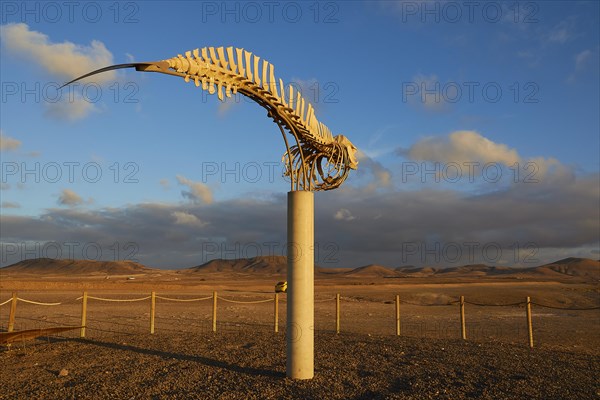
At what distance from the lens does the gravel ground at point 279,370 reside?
8.51 meters

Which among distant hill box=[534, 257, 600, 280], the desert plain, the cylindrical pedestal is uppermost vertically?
the cylindrical pedestal

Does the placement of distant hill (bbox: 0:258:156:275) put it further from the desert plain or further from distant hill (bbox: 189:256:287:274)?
the desert plain

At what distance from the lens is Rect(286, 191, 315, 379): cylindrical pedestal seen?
9.17 meters

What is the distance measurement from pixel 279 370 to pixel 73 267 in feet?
451

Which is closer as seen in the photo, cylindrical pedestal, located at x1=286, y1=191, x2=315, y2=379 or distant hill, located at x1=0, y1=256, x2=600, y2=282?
cylindrical pedestal, located at x1=286, y1=191, x2=315, y2=379

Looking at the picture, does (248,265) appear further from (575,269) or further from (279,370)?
(279,370)

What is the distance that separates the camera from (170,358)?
37.2 ft

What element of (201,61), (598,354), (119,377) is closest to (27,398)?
(119,377)

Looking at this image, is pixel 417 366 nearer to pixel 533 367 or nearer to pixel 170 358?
pixel 533 367

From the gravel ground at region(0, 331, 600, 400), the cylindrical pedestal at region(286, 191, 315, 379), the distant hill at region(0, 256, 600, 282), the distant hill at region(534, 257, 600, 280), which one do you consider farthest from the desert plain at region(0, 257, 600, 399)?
the distant hill at region(534, 257, 600, 280)

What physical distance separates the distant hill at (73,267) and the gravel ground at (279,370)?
121272 millimetres

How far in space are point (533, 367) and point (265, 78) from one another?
316 inches

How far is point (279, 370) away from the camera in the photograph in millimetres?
9953

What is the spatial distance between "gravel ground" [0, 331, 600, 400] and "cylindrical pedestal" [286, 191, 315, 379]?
365 millimetres
